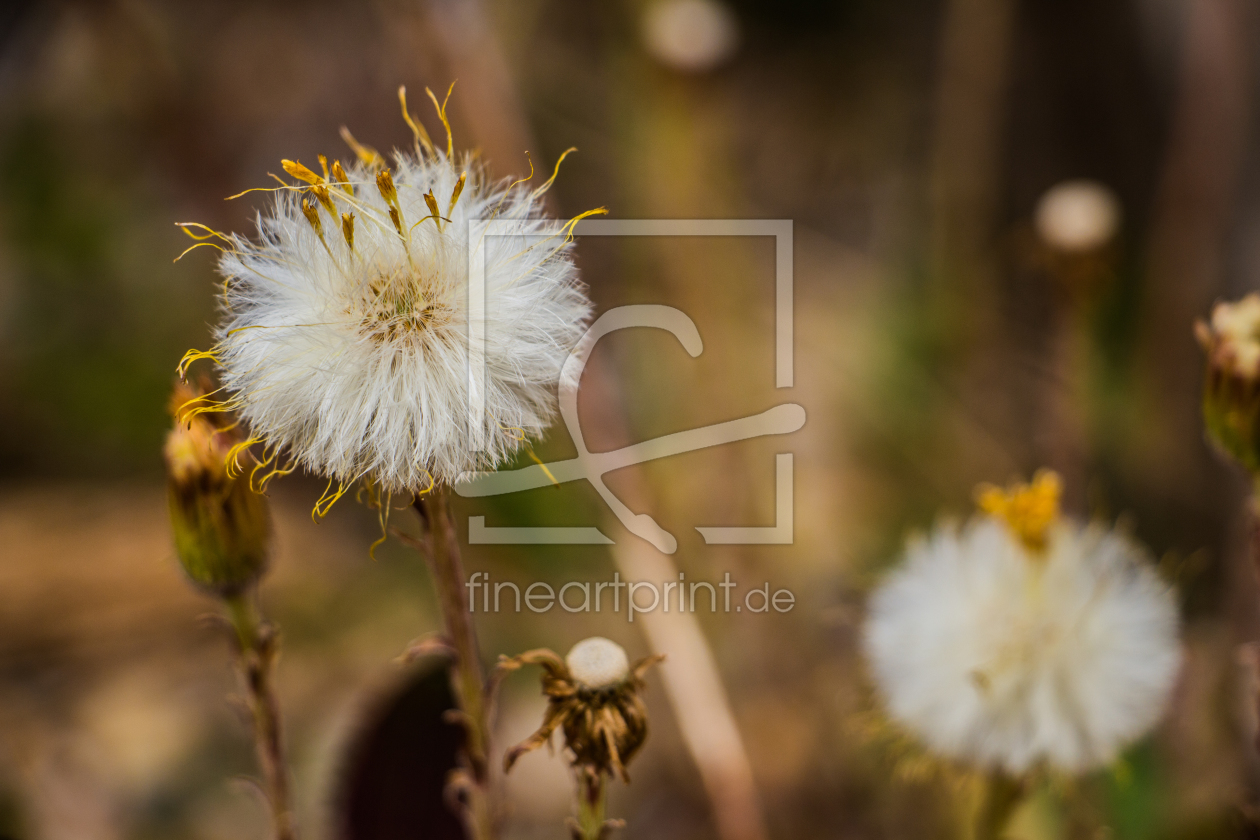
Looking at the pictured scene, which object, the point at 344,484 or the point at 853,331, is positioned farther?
the point at 853,331

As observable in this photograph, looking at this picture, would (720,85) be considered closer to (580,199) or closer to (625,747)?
(580,199)

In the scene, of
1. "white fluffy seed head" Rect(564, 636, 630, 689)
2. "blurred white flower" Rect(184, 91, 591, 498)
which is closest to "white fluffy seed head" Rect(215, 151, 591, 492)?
"blurred white flower" Rect(184, 91, 591, 498)

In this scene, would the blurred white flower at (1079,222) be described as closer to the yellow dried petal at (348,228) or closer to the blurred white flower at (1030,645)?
the blurred white flower at (1030,645)

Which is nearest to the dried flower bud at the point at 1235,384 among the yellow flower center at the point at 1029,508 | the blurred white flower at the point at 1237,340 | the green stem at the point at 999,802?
the blurred white flower at the point at 1237,340

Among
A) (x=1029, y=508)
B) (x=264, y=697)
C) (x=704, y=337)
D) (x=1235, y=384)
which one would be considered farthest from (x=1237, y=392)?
(x=704, y=337)

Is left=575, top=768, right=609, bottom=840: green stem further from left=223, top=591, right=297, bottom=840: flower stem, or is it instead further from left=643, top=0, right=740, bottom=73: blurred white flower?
left=643, top=0, right=740, bottom=73: blurred white flower

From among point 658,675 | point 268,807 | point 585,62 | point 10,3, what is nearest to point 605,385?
point 658,675

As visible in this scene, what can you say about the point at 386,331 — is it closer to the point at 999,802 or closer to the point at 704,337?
the point at 999,802

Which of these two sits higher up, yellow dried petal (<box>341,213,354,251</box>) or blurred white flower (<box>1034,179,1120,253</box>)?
blurred white flower (<box>1034,179,1120,253</box>)
